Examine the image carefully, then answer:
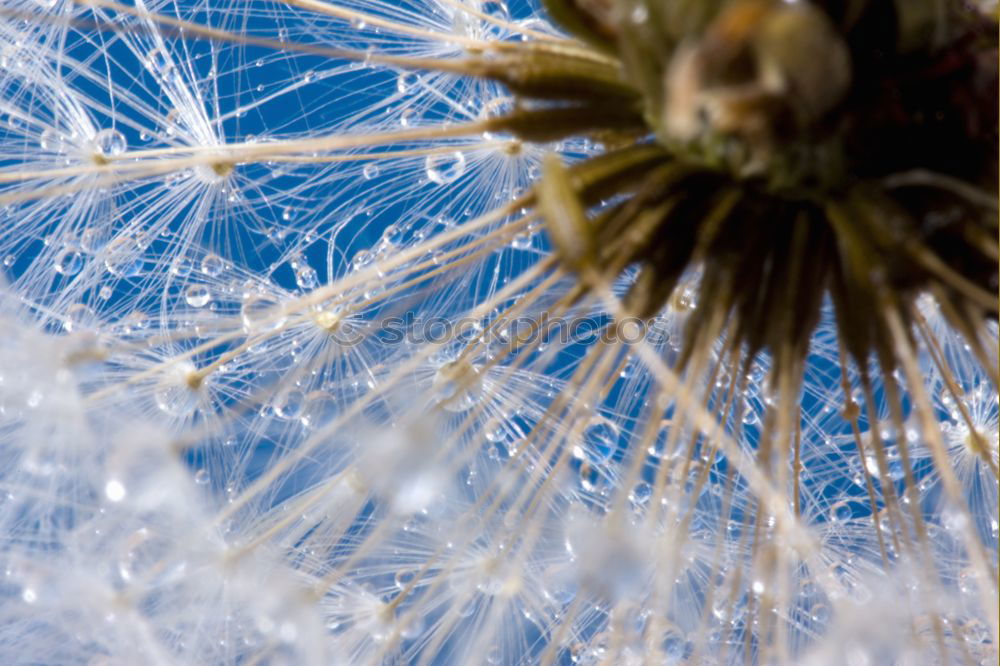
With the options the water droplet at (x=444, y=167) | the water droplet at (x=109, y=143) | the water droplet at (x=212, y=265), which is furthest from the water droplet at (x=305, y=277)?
the water droplet at (x=109, y=143)

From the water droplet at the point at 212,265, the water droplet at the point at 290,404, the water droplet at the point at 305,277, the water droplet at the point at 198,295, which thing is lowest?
the water droplet at the point at 290,404

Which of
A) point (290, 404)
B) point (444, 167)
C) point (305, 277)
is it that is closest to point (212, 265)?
point (305, 277)

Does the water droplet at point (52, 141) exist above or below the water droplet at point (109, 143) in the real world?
below

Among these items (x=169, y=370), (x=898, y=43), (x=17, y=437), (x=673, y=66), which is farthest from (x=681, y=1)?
(x=17, y=437)

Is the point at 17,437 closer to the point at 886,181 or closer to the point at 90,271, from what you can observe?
the point at 90,271

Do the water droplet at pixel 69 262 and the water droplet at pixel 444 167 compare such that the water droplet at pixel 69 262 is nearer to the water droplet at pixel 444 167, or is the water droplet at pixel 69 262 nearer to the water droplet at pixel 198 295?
the water droplet at pixel 198 295

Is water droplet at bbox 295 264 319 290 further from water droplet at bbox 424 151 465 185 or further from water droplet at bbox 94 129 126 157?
water droplet at bbox 94 129 126 157
